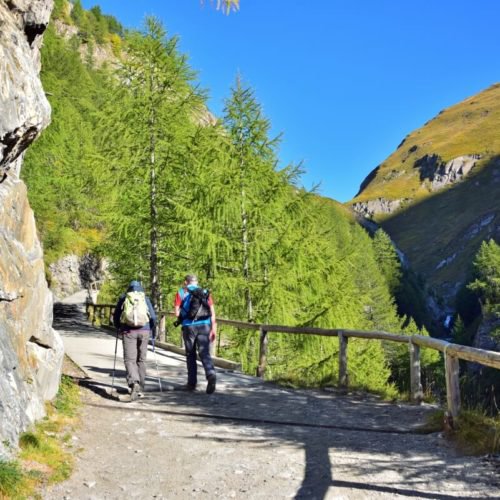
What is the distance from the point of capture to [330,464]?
522cm

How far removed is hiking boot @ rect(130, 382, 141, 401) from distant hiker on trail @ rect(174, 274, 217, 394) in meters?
1.22

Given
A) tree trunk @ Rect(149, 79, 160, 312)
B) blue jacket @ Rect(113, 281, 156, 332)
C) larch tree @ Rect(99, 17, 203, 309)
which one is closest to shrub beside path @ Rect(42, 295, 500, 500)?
blue jacket @ Rect(113, 281, 156, 332)

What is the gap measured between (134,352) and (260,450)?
131 inches

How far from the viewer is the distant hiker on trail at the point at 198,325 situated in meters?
9.05

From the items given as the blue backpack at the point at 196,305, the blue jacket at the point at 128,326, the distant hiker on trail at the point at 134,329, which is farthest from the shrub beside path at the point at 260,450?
the blue backpack at the point at 196,305

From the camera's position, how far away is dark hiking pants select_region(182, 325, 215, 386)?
9.05 meters

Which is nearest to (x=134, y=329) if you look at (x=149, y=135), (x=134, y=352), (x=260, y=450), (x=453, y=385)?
(x=134, y=352)

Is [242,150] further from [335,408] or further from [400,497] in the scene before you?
[400,497]

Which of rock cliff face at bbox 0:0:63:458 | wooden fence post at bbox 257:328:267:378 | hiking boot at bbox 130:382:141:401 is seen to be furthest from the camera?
wooden fence post at bbox 257:328:267:378

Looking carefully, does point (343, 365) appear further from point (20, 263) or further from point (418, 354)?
point (20, 263)

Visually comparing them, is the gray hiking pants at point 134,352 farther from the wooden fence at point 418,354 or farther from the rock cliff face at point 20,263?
the wooden fence at point 418,354

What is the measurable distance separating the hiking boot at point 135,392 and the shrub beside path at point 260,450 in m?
0.10

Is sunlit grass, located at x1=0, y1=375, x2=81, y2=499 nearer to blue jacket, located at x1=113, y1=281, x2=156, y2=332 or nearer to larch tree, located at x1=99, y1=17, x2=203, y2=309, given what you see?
A: blue jacket, located at x1=113, y1=281, x2=156, y2=332

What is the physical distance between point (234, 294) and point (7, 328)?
966 centimetres
